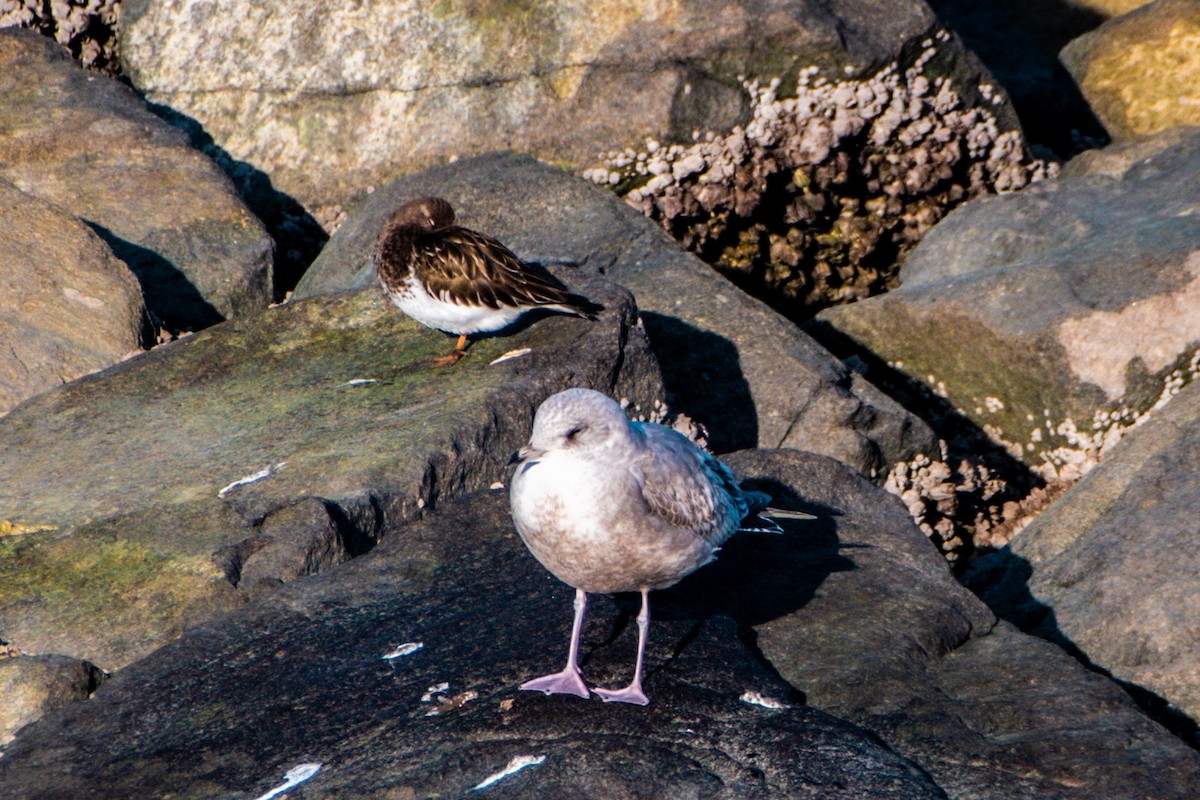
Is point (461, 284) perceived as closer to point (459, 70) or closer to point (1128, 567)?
point (1128, 567)

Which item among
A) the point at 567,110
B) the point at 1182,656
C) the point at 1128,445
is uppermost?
the point at 567,110

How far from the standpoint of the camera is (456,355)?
7414 mm

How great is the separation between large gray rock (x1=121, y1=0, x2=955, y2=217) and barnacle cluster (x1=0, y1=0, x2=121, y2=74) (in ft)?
1.36

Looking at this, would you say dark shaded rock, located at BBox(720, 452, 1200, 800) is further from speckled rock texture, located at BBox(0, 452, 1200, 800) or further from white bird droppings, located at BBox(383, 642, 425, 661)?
white bird droppings, located at BBox(383, 642, 425, 661)

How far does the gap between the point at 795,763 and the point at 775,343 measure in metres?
4.40

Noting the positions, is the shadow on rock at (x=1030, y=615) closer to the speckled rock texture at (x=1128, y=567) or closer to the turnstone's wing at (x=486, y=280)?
the speckled rock texture at (x=1128, y=567)

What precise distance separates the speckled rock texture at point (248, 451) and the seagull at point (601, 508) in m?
1.57

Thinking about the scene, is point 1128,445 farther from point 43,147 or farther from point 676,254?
point 43,147

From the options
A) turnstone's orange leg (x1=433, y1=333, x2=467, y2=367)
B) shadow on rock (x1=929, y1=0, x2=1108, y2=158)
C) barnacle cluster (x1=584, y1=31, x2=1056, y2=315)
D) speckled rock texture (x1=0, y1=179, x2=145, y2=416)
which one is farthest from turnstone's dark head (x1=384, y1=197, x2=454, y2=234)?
shadow on rock (x1=929, y1=0, x2=1108, y2=158)

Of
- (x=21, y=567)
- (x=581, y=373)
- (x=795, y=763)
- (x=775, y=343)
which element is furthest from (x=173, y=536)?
(x=775, y=343)

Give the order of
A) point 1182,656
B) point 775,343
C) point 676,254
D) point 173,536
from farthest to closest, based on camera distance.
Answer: point 676,254
point 775,343
point 173,536
point 1182,656

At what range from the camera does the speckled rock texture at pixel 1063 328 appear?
27.1 feet

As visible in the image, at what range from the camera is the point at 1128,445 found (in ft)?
23.2

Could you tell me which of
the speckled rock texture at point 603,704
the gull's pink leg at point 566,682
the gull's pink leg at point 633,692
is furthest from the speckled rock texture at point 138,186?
the gull's pink leg at point 633,692
